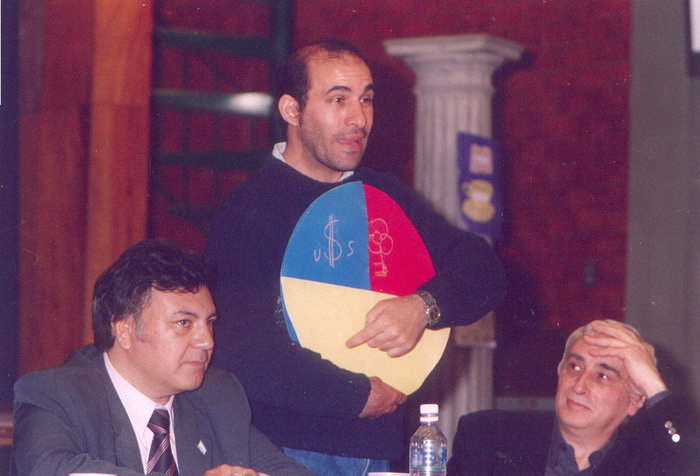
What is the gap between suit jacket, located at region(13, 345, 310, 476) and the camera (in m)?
1.56

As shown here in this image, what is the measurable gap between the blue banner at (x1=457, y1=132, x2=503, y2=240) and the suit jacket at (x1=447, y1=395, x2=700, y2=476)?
169 cm

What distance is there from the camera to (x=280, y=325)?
6.07 ft

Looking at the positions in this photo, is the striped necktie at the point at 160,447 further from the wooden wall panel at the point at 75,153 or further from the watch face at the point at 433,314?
the wooden wall panel at the point at 75,153

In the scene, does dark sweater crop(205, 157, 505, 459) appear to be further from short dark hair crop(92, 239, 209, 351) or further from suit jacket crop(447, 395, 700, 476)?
suit jacket crop(447, 395, 700, 476)

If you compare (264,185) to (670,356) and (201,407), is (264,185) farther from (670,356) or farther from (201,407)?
(670,356)

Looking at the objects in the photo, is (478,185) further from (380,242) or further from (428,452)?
(428,452)

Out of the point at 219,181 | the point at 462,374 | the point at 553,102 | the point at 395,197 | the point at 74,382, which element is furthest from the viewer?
the point at 219,181

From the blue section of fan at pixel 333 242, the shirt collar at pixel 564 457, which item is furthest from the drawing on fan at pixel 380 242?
the shirt collar at pixel 564 457

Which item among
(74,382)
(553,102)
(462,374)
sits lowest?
(462,374)

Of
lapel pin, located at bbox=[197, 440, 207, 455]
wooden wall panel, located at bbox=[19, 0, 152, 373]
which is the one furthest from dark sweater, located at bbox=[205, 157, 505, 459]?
wooden wall panel, located at bbox=[19, 0, 152, 373]

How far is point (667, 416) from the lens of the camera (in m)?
2.02

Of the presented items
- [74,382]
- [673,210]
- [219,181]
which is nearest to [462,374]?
[673,210]

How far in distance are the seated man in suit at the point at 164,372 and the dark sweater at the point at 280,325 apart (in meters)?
0.05

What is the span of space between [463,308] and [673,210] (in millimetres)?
2441
